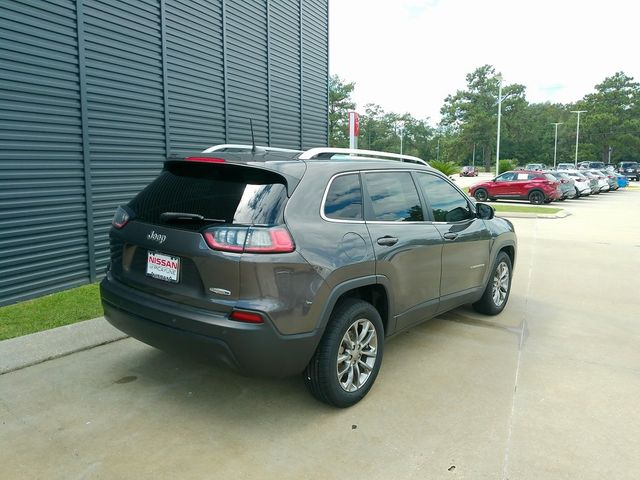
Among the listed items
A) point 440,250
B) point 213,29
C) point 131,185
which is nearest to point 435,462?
point 440,250

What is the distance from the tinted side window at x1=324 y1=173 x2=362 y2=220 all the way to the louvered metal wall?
13.2 ft

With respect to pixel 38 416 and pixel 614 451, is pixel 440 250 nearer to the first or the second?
pixel 614 451

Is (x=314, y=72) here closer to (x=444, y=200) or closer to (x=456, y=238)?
(x=444, y=200)

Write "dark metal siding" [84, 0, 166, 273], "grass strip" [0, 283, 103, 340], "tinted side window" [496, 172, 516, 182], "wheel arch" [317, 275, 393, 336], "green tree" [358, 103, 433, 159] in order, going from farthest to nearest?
"green tree" [358, 103, 433, 159] < "tinted side window" [496, 172, 516, 182] < "dark metal siding" [84, 0, 166, 273] < "grass strip" [0, 283, 103, 340] < "wheel arch" [317, 275, 393, 336]

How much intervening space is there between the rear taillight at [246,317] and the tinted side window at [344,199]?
840 millimetres

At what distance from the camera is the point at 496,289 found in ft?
18.5

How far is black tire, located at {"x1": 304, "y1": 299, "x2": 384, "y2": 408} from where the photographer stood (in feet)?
10.7

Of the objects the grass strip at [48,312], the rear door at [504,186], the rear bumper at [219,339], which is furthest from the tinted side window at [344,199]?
the rear door at [504,186]

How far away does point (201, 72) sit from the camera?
810cm

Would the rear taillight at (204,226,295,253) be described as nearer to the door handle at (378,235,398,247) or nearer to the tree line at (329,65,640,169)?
the door handle at (378,235,398,247)

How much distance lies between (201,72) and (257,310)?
625cm

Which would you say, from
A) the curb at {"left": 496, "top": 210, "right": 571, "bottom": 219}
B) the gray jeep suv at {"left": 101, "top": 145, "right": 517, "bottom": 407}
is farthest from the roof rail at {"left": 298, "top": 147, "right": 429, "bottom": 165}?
the curb at {"left": 496, "top": 210, "right": 571, "bottom": 219}

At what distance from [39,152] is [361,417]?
483 cm

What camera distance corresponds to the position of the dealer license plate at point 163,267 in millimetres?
3139
